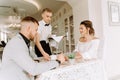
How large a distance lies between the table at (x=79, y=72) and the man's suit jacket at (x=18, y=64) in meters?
0.09

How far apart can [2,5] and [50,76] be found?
591cm

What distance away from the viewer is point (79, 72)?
1.56 m

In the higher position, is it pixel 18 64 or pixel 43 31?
pixel 43 31

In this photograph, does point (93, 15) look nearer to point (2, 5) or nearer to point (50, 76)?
point (50, 76)

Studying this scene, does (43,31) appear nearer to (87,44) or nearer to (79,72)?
(87,44)

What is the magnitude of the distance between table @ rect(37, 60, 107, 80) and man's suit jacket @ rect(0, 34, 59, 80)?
9 centimetres

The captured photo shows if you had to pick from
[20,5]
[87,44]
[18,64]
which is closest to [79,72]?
[18,64]

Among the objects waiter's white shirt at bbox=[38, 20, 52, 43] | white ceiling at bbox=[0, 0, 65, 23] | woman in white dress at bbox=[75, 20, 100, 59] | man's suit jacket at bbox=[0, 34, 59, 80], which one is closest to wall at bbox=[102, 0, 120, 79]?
woman in white dress at bbox=[75, 20, 100, 59]

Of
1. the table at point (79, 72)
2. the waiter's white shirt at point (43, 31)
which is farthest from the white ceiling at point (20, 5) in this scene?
the table at point (79, 72)

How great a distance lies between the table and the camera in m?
1.35

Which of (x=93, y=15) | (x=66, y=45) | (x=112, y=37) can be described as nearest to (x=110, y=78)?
(x=112, y=37)

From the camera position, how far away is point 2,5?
6.68 meters

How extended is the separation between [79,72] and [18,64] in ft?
1.85

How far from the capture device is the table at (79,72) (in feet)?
4.44
